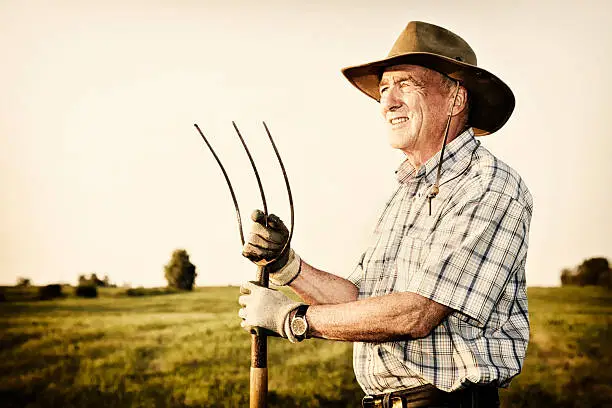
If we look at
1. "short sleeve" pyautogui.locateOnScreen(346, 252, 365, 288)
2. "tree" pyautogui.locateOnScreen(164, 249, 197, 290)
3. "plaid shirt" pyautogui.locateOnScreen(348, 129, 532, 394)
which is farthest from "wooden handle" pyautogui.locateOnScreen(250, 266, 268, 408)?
"tree" pyautogui.locateOnScreen(164, 249, 197, 290)

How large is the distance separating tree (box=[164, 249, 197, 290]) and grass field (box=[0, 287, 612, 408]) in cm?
14

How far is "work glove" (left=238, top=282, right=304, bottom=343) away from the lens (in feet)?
6.70

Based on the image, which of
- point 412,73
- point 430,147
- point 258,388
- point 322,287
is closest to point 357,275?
point 322,287

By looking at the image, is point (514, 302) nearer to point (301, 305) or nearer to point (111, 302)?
point (301, 305)

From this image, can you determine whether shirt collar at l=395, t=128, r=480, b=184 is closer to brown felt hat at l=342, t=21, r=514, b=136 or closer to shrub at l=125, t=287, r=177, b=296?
brown felt hat at l=342, t=21, r=514, b=136

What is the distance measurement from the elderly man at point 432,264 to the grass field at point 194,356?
18.6 feet

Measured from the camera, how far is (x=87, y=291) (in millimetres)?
8570

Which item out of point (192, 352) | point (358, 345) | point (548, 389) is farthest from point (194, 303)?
point (358, 345)

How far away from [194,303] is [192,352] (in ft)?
1.90

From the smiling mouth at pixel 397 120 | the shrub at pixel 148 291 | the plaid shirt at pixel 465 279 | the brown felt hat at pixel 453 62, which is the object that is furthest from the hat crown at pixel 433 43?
the shrub at pixel 148 291

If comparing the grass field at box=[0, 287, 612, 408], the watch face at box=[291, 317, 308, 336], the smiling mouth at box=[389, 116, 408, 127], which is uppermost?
the smiling mouth at box=[389, 116, 408, 127]

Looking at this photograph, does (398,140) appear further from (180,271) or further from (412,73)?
(180,271)

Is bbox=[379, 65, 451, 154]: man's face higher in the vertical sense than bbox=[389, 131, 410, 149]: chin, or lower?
higher

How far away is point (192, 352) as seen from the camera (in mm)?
→ 8266
